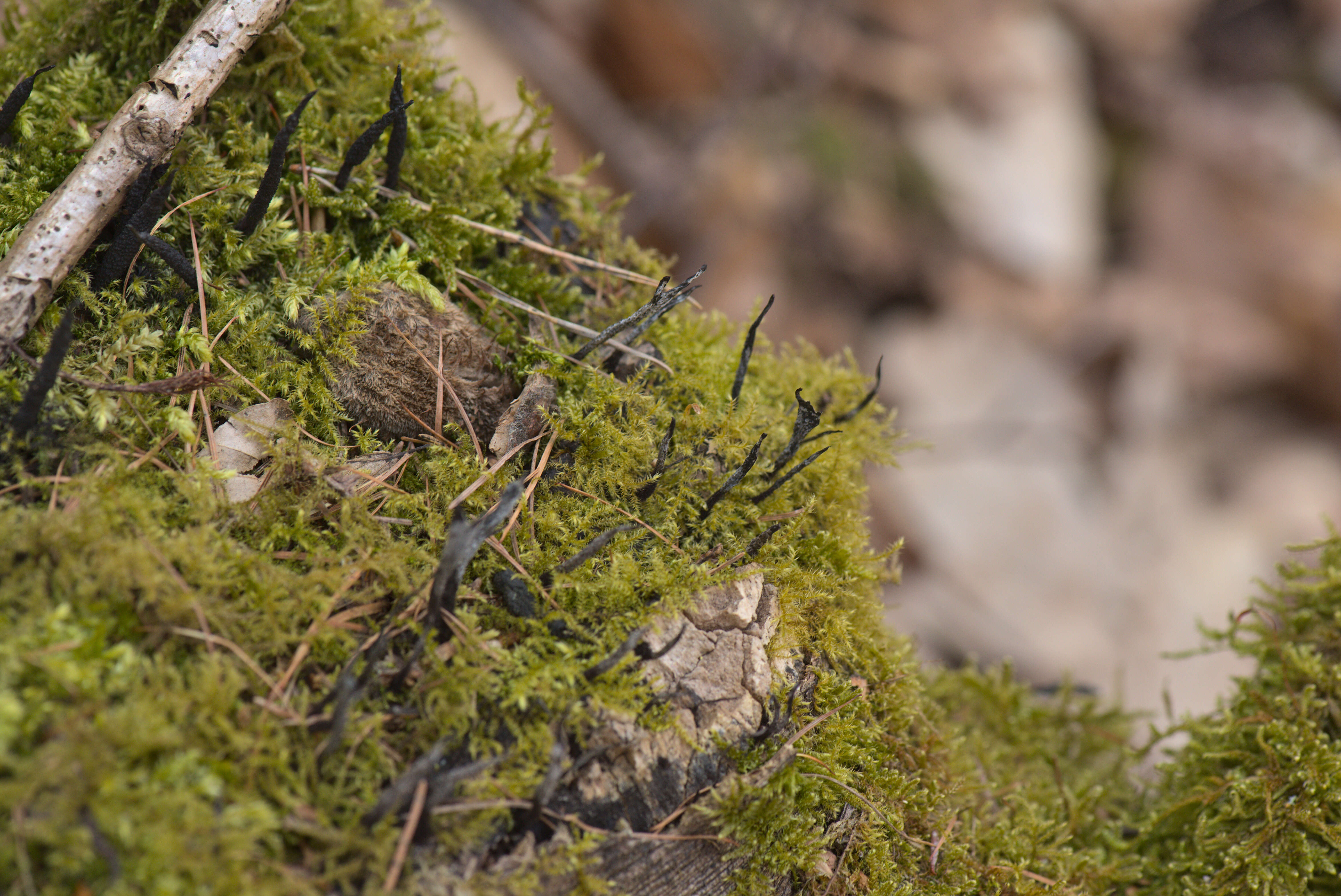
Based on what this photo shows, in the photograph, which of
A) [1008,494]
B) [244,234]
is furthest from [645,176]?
[244,234]

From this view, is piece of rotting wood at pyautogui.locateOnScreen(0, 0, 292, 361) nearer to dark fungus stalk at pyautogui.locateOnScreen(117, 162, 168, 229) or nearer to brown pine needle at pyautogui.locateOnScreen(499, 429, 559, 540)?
dark fungus stalk at pyautogui.locateOnScreen(117, 162, 168, 229)

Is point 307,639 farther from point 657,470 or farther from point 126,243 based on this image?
point 126,243

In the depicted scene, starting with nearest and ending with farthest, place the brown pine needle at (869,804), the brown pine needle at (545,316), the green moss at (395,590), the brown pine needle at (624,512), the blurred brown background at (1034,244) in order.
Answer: the green moss at (395,590), the brown pine needle at (869,804), the brown pine needle at (624,512), the brown pine needle at (545,316), the blurred brown background at (1034,244)

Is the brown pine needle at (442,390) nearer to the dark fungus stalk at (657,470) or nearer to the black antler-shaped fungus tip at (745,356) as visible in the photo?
the dark fungus stalk at (657,470)

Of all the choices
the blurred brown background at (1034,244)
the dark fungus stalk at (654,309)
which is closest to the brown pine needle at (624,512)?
the dark fungus stalk at (654,309)

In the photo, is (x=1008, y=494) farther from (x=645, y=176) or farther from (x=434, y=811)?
(x=434, y=811)

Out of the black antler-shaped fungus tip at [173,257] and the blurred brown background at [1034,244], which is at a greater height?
the blurred brown background at [1034,244]
